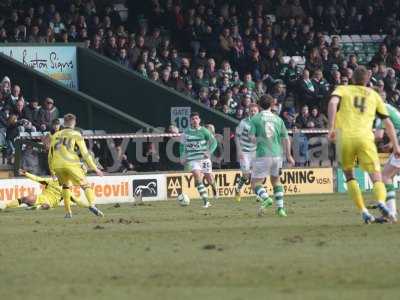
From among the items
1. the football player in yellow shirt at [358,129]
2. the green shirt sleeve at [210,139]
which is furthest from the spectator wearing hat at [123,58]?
the football player in yellow shirt at [358,129]

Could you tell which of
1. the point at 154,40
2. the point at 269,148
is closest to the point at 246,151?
the point at 154,40

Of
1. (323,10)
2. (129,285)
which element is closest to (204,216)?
(129,285)

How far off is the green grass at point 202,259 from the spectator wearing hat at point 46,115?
10.0m

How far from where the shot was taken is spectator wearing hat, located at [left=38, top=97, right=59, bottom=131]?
3119 cm

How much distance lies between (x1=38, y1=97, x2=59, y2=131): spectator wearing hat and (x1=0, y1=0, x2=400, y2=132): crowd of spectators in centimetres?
336

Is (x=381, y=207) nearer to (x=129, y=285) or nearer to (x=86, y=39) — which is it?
(x=129, y=285)

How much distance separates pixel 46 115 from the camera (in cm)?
3138

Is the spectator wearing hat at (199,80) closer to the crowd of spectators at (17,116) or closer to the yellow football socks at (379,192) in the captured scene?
the crowd of spectators at (17,116)

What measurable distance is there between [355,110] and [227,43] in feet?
65.7

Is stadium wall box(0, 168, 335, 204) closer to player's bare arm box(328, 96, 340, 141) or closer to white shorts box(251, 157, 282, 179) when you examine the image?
white shorts box(251, 157, 282, 179)

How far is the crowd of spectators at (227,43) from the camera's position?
115 ft

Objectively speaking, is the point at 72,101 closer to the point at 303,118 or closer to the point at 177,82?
the point at 177,82

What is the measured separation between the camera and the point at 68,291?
11203 millimetres

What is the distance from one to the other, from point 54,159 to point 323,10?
65.4ft
